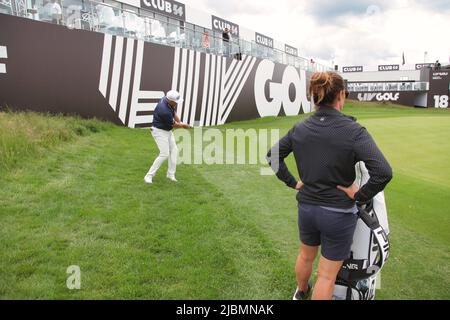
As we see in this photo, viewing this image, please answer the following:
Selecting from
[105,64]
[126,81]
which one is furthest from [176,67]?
[105,64]

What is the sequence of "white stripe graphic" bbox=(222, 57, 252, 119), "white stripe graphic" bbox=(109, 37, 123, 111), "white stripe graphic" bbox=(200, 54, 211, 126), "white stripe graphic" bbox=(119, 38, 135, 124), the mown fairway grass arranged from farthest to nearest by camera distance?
"white stripe graphic" bbox=(222, 57, 252, 119)
"white stripe graphic" bbox=(200, 54, 211, 126)
"white stripe graphic" bbox=(119, 38, 135, 124)
"white stripe graphic" bbox=(109, 37, 123, 111)
the mown fairway grass

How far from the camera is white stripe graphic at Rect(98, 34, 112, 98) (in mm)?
15406

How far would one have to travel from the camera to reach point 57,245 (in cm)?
449

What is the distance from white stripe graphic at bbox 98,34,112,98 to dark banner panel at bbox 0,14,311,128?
0.13 feet

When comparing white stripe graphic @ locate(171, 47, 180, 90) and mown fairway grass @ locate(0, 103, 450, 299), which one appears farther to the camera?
white stripe graphic @ locate(171, 47, 180, 90)

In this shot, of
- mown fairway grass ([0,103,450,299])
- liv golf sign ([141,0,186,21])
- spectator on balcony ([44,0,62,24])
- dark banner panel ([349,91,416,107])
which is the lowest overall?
mown fairway grass ([0,103,450,299])

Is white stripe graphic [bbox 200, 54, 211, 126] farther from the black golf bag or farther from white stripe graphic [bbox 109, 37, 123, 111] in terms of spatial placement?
the black golf bag

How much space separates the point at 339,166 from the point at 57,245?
3.37 metres

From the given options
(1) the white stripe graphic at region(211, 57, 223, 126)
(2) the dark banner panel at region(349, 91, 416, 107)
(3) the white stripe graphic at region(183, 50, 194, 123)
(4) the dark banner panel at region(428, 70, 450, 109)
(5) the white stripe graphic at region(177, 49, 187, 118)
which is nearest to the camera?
(5) the white stripe graphic at region(177, 49, 187, 118)

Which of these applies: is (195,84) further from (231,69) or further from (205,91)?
(231,69)

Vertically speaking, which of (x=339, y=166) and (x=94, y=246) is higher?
(x=339, y=166)

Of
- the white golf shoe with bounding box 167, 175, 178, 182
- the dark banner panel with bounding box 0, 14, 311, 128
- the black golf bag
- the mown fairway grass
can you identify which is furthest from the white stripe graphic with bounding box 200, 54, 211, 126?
the black golf bag

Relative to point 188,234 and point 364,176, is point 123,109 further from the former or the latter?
point 364,176

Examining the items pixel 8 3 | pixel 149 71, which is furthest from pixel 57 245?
pixel 149 71
